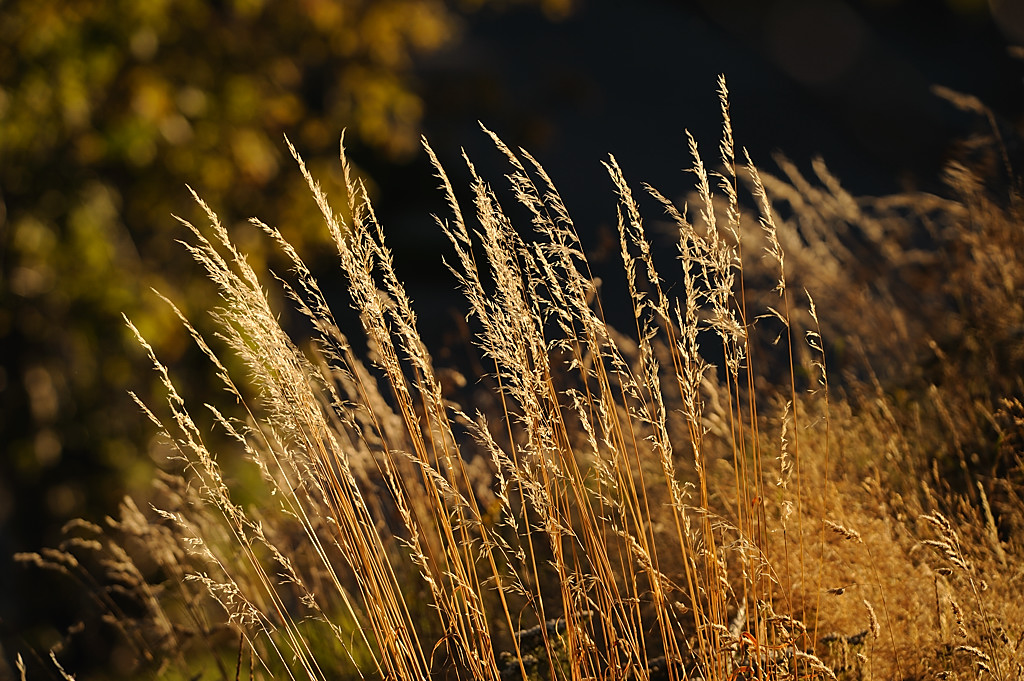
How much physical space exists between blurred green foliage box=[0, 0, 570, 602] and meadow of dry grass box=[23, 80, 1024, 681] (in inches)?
15.4

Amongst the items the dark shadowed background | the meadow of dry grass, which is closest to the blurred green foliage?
the dark shadowed background

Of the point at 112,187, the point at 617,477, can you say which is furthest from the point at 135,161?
the point at 617,477

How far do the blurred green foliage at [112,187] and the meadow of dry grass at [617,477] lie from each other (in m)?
0.39

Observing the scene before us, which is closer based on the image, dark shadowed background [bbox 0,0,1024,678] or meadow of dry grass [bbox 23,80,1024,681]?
meadow of dry grass [bbox 23,80,1024,681]

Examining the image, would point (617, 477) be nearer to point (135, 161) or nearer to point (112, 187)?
point (135, 161)

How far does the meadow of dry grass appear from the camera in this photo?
5.89 ft

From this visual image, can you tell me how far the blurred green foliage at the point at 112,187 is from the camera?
447 centimetres

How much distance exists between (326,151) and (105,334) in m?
1.87

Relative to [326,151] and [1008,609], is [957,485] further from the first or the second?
[326,151]

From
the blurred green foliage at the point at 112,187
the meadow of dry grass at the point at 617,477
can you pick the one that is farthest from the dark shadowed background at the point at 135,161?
the meadow of dry grass at the point at 617,477

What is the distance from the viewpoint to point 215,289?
16.3 feet

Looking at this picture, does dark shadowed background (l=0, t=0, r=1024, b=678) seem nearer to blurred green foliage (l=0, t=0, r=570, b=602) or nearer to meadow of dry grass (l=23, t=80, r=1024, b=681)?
blurred green foliage (l=0, t=0, r=570, b=602)

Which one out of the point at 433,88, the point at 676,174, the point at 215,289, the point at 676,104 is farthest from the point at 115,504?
the point at 676,104

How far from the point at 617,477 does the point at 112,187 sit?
4104 mm
